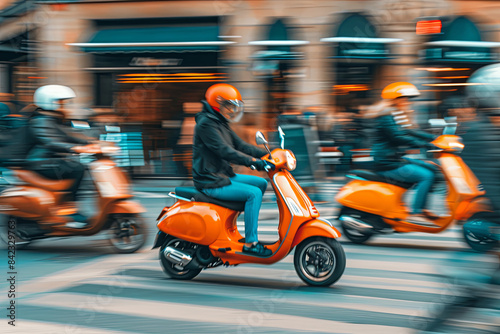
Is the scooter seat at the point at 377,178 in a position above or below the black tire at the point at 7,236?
above

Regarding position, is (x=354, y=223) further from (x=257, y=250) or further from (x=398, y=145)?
(x=257, y=250)

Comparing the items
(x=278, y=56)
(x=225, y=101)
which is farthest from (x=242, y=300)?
(x=278, y=56)

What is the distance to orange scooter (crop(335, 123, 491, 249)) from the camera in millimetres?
7480

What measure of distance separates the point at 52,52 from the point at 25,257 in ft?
37.7

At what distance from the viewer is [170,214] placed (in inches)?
243

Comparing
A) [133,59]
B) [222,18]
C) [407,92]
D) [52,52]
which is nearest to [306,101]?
[222,18]

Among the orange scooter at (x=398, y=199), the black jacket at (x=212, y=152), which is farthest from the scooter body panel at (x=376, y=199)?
the black jacket at (x=212, y=152)

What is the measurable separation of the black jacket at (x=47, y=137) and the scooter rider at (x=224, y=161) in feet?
6.61

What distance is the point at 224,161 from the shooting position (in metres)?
6.25

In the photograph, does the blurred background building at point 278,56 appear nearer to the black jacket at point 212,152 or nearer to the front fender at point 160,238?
the front fender at point 160,238

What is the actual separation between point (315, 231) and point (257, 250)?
536mm

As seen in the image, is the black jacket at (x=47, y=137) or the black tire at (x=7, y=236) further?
the black tire at (x=7, y=236)

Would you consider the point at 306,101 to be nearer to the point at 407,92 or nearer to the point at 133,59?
the point at 133,59

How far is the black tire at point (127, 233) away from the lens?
24.7 feet
